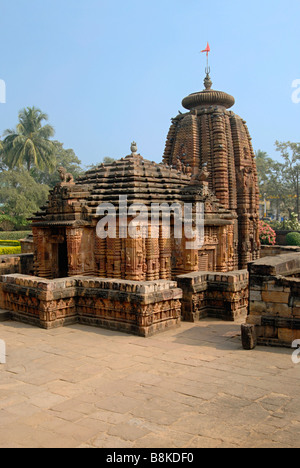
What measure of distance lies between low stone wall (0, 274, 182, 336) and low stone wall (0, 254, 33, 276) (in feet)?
16.4

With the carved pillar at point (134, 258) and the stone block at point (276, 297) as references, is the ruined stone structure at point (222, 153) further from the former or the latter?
the stone block at point (276, 297)

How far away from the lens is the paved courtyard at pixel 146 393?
3574mm

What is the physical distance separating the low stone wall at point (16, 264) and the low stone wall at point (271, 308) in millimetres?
9300

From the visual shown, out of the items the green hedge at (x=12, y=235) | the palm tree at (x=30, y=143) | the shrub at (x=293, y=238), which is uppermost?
the palm tree at (x=30, y=143)

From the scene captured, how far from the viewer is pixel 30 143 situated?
44.4 meters

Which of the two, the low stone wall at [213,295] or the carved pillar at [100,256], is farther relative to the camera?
the carved pillar at [100,256]

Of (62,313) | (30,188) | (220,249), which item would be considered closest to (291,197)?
(30,188)

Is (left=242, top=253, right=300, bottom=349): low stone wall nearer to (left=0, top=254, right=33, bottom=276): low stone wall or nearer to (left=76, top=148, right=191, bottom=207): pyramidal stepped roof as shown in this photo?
(left=76, top=148, right=191, bottom=207): pyramidal stepped roof

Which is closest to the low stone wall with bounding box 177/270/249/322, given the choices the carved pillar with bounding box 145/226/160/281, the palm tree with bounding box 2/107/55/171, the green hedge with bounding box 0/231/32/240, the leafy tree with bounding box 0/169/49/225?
the carved pillar with bounding box 145/226/160/281

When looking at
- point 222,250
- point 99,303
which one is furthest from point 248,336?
point 222,250

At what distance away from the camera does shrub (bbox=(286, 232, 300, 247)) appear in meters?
32.8

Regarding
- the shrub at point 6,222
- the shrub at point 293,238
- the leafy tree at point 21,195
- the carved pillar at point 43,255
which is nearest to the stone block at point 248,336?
the carved pillar at point 43,255

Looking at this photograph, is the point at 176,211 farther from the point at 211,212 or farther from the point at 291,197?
the point at 291,197

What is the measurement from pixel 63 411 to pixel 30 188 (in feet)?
132
